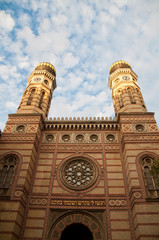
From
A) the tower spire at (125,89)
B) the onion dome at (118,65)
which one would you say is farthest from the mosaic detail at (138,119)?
the onion dome at (118,65)

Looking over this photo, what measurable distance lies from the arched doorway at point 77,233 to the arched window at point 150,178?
438cm

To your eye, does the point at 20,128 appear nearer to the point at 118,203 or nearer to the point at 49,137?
the point at 49,137

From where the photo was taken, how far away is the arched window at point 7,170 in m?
12.0

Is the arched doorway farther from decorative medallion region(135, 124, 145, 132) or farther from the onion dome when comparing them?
the onion dome

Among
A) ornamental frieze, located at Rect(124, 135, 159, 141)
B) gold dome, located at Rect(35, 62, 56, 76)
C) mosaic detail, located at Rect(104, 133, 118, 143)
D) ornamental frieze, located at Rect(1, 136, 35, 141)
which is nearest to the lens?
ornamental frieze, located at Rect(124, 135, 159, 141)

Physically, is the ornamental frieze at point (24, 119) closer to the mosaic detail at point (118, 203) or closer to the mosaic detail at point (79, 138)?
the mosaic detail at point (79, 138)

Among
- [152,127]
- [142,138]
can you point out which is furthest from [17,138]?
[152,127]

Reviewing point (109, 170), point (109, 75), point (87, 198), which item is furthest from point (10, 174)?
point (109, 75)

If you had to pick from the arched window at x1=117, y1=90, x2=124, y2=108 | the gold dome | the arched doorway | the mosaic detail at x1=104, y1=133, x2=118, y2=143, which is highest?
the gold dome

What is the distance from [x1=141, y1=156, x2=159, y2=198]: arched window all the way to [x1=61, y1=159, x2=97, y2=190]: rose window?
124 inches

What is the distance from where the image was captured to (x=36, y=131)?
47.6 feet

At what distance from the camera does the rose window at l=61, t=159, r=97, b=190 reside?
42.2 feet

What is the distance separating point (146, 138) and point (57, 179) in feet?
21.7

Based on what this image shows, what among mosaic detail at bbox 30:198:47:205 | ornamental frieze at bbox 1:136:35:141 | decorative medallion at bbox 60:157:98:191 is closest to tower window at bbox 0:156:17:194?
ornamental frieze at bbox 1:136:35:141
